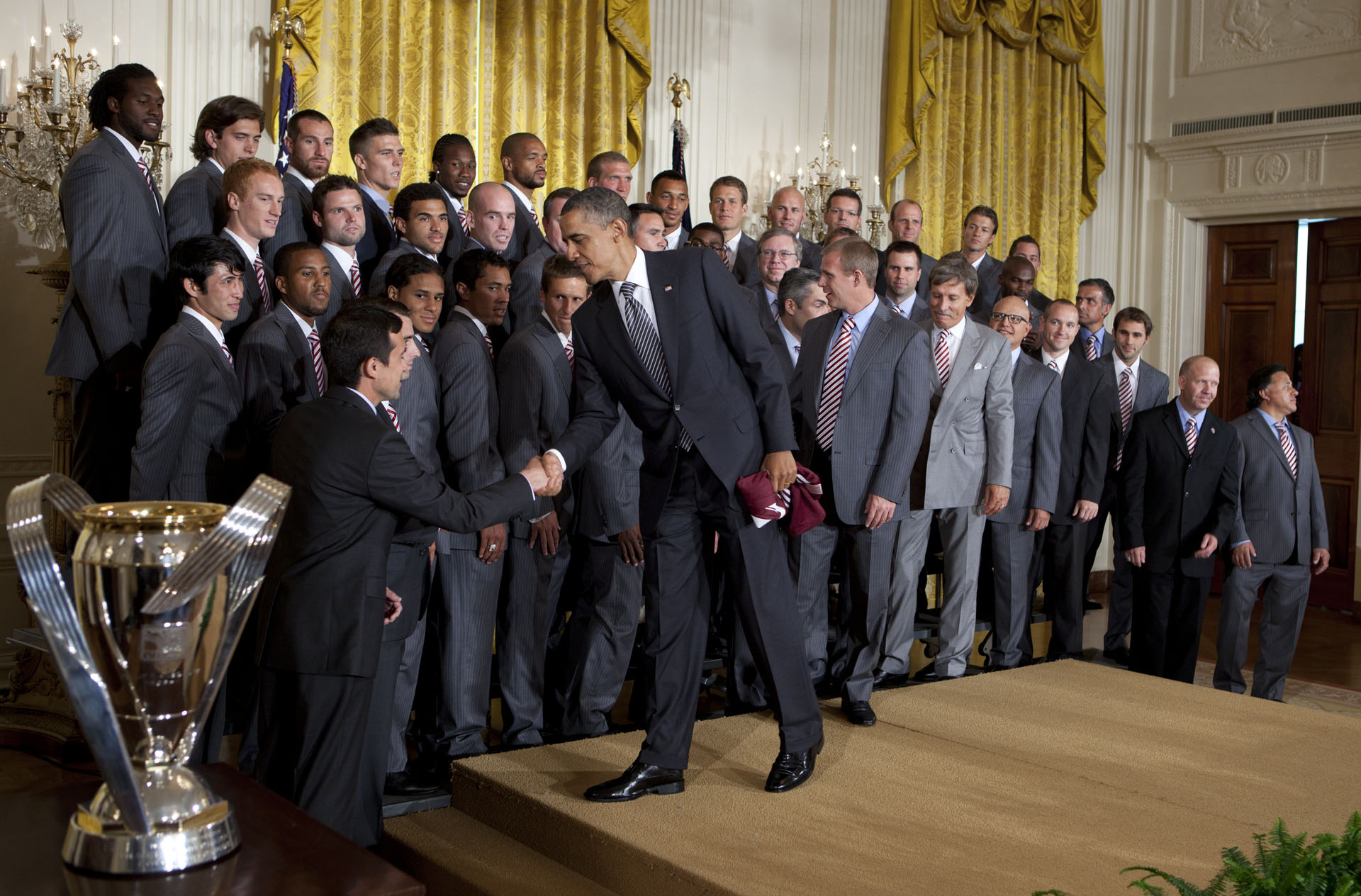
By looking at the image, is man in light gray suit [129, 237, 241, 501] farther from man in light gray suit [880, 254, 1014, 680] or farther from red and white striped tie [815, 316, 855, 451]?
man in light gray suit [880, 254, 1014, 680]

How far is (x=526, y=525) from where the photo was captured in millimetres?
3783

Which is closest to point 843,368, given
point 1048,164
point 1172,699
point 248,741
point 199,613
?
point 1172,699

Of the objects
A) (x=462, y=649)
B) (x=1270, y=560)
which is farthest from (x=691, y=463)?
(x=1270, y=560)

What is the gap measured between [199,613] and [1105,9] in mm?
9442

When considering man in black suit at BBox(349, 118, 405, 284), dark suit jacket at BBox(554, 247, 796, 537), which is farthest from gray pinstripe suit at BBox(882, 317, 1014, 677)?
man in black suit at BBox(349, 118, 405, 284)

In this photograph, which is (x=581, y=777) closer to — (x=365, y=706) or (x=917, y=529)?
(x=365, y=706)

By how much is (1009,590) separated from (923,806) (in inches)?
89.3

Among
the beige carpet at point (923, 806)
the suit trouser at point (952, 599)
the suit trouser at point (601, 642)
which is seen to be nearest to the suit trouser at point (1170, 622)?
the suit trouser at point (952, 599)

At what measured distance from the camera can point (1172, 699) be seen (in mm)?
4113

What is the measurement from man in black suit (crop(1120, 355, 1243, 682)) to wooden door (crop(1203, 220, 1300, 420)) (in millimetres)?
3932

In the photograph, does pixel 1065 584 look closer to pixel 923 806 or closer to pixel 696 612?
pixel 923 806

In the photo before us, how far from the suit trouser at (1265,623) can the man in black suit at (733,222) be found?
2.44 meters

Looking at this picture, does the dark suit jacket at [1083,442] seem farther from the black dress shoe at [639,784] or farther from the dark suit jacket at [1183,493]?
the black dress shoe at [639,784]

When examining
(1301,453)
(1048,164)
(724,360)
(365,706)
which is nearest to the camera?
(365,706)
